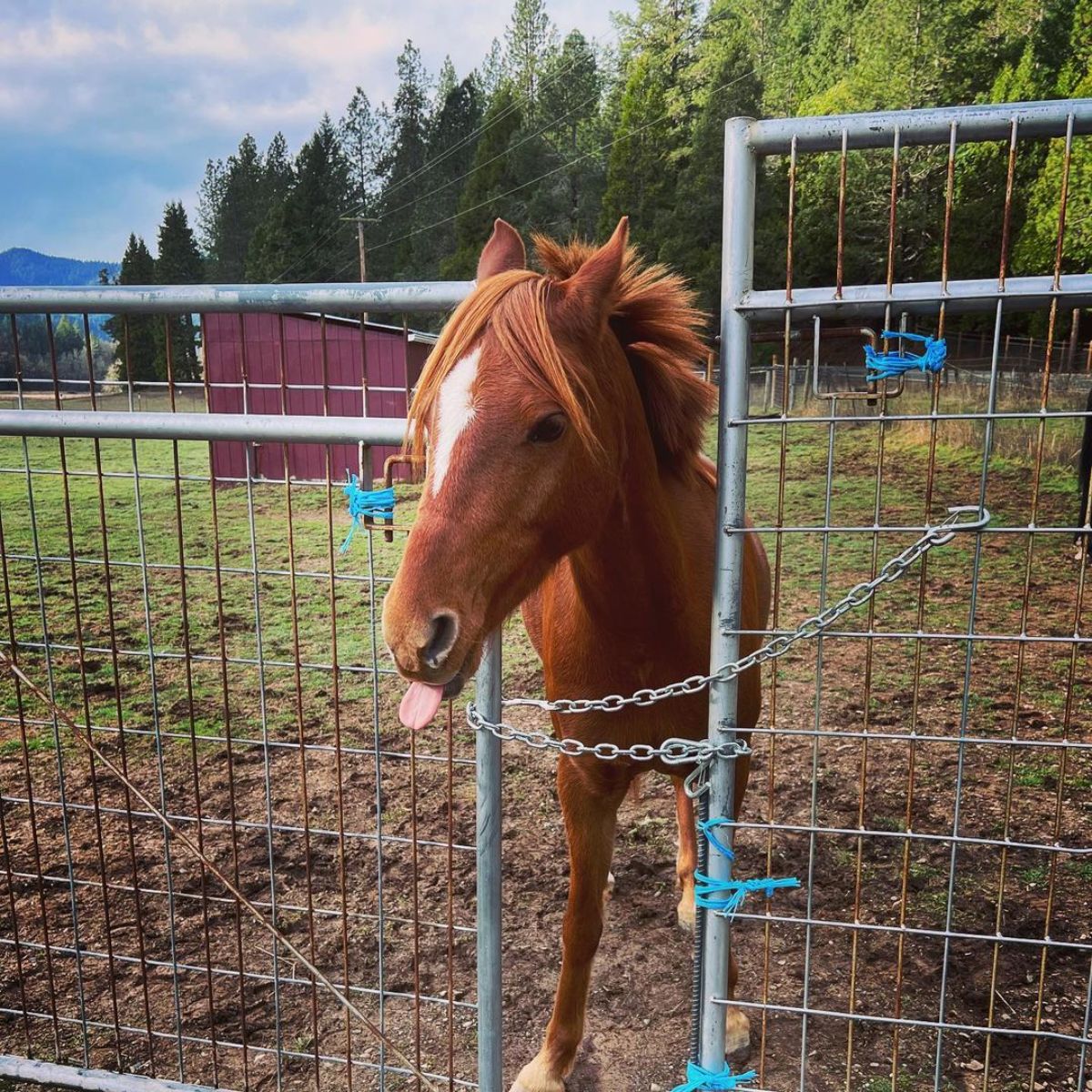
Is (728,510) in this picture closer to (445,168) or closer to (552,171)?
(552,171)

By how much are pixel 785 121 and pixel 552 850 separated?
3.04 m

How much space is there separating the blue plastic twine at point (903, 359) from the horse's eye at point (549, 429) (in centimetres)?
57

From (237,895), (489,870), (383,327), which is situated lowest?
(237,895)

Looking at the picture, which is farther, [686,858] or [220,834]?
[220,834]

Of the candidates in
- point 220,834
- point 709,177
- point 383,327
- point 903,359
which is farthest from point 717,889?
point 709,177

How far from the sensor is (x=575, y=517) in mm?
1814

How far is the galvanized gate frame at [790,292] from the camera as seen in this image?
1497mm

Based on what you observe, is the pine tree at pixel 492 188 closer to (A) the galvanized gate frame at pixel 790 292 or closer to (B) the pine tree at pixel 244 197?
(B) the pine tree at pixel 244 197

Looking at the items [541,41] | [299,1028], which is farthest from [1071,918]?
[541,41]

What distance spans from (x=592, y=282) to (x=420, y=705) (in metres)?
0.93

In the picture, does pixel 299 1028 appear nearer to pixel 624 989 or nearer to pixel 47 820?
pixel 624 989

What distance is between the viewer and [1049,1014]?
2.81m

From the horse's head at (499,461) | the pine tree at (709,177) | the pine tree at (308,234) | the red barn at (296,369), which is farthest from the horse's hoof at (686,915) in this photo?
the pine tree at (308,234)

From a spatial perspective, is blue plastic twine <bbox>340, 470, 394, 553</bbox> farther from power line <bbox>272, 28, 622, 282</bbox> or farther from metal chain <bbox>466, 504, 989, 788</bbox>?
power line <bbox>272, 28, 622, 282</bbox>
